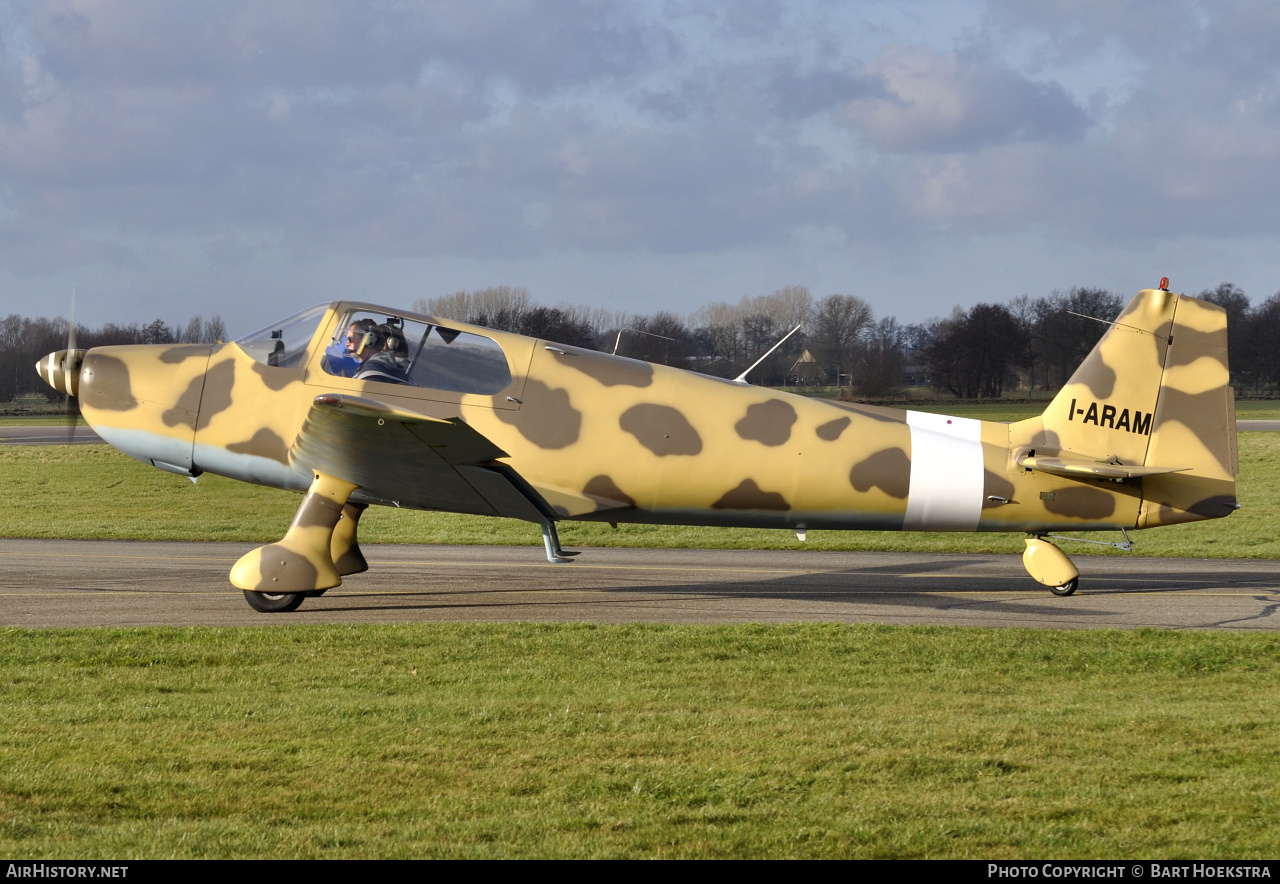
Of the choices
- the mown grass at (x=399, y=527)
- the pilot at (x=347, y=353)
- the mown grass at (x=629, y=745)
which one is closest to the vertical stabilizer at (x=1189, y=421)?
the mown grass at (x=629, y=745)

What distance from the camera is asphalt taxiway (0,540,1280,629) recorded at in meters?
10.5

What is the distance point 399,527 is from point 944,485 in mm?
10470

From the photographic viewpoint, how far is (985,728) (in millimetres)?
6387

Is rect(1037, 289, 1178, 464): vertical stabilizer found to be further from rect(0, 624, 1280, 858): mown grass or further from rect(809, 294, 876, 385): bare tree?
rect(809, 294, 876, 385): bare tree

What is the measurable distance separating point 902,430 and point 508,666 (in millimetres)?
5235

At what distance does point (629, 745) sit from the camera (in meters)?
5.98

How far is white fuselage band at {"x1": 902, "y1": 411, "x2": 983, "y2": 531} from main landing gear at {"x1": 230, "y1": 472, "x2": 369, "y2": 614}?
18.9 feet

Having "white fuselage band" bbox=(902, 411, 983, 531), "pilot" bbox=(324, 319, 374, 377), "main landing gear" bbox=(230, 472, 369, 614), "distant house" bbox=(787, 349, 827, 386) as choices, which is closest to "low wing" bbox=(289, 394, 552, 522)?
"main landing gear" bbox=(230, 472, 369, 614)

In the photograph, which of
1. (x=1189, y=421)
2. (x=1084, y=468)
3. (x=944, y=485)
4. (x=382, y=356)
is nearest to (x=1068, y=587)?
(x=1084, y=468)

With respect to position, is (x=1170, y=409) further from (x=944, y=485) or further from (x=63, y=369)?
(x=63, y=369)

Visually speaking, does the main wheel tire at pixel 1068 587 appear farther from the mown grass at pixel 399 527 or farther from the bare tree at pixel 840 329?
the bare tree at pixel 840 329

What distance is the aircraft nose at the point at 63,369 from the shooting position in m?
10.9
